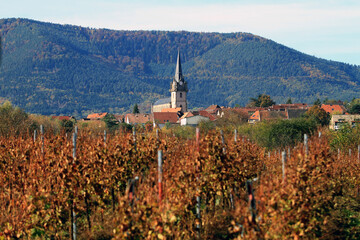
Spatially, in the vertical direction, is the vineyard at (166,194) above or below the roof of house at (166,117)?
above

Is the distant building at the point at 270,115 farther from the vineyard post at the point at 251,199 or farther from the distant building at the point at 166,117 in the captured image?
the vineyard post at the point at 251,199

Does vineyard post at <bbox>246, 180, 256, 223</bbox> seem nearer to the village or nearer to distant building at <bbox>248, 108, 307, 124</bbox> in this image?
the village

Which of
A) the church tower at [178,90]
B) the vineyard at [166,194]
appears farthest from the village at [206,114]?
the vineyard at [166,194]

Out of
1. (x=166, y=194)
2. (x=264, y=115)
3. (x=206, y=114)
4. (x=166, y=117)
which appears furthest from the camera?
(x=166, y=117)

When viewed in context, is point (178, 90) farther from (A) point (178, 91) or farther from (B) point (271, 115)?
(B) point (271, 115)

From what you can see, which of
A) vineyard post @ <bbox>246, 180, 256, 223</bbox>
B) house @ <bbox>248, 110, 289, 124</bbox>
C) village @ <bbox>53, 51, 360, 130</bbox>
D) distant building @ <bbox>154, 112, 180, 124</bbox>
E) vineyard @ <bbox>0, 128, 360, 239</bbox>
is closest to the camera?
vineyard post @ <bbox>246, 180, 256, 223</bbox>

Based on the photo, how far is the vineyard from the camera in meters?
9.38

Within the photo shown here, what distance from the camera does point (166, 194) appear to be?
10.4 meters

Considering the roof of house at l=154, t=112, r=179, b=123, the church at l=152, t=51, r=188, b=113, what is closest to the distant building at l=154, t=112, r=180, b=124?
the roof of house at l=154, t=112, r=179, b=123

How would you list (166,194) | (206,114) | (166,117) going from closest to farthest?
(166,194) < (206,114) < (166,117)

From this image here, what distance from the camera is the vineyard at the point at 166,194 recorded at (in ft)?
30.8

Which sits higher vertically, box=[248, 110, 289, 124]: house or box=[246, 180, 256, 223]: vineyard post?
box=[246, 180, 256, 223]: vineyard post

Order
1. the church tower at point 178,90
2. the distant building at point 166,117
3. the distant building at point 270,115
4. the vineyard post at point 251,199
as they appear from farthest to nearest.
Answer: the church tower at point 178,90
the distant building at point 166,117
the distant building at point 270,115
the vineyard post at point 251,199

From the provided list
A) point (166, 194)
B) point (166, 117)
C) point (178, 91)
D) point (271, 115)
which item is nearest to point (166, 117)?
point (166, 117)
